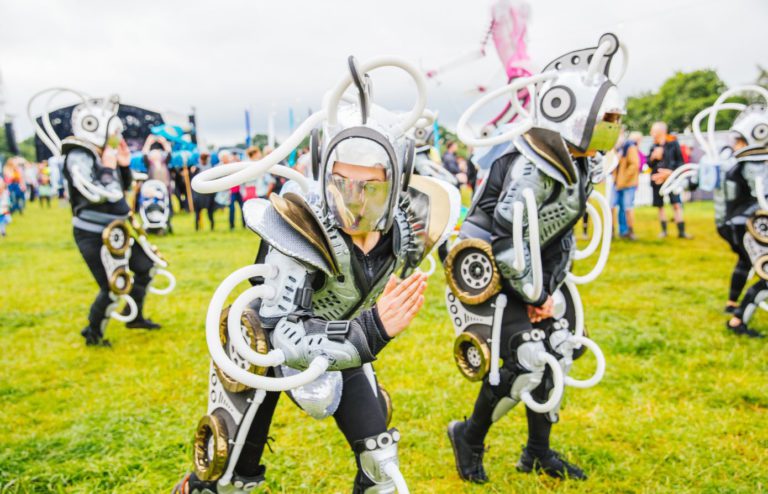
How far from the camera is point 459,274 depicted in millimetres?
3203

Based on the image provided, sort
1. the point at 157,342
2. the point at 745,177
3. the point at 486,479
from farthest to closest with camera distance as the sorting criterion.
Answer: the point at 157,342
the point at 745,177
the point at 486,479

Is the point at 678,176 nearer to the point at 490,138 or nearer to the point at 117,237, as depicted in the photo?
the point at 490,138

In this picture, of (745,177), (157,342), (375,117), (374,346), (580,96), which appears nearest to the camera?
(374,346)

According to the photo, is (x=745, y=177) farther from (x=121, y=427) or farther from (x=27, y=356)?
(x=27, y=356)

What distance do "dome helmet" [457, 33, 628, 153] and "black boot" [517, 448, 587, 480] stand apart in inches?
67.9

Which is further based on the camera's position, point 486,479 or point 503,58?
point 503,58

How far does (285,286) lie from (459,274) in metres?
1.51

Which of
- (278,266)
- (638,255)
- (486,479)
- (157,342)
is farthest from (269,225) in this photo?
(638,255)

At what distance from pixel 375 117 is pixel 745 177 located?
14.9 feet

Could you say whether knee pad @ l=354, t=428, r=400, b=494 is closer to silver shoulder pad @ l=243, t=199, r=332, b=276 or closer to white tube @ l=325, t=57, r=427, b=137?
silver shoulder pad @ l=243, t=199, r=332, b=276

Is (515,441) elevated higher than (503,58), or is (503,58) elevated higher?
(503,58)

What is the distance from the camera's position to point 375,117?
1972 mm

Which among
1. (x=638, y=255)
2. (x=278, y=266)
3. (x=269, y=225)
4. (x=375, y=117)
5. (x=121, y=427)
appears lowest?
(x=121, y=427)

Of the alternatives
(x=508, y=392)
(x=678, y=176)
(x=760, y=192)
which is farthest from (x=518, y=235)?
(x=678, y=176)
